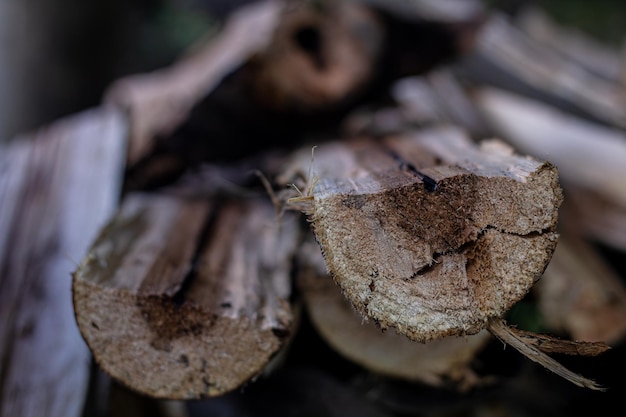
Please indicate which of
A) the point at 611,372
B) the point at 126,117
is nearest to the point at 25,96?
the point at 126,117

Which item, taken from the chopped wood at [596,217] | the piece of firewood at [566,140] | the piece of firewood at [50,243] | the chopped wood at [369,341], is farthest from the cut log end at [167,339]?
the piece of firewood at [566,140]

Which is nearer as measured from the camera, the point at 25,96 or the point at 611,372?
the point at 611,372

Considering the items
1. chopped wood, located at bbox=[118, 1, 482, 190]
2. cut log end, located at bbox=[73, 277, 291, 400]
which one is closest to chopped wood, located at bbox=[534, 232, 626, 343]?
chopped wood, located at bbox=[118, 1, 482, 190]

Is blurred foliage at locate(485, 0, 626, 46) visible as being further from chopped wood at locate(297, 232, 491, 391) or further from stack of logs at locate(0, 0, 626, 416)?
chopped wood at locate(297, 232, 491, 391)

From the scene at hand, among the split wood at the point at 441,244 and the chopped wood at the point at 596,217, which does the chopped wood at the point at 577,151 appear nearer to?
the chopped wood at the point at 596,217

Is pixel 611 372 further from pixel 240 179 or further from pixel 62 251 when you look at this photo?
pixel 62 251

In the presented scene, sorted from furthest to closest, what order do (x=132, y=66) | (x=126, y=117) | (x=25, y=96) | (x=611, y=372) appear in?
1. (x=132, y=66)
2. (x=25, y=96)
3. (x=126, y=117)
4. (x=611, y=372)
